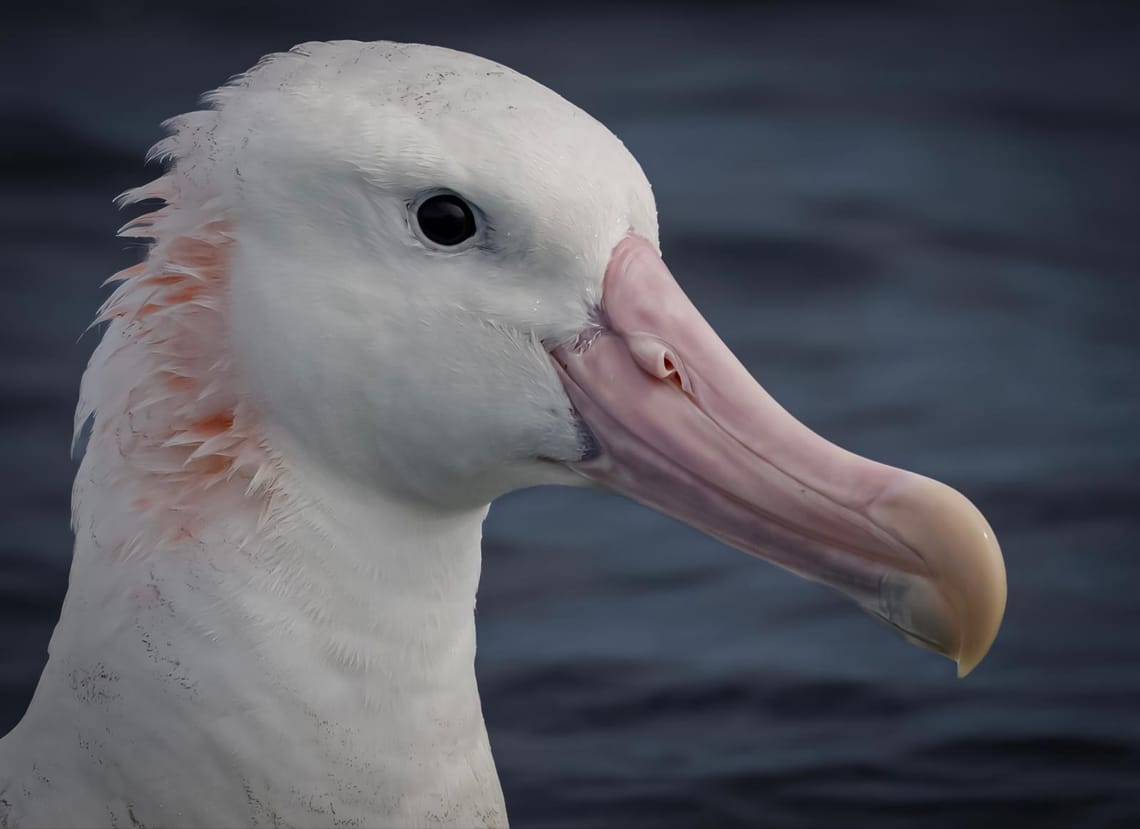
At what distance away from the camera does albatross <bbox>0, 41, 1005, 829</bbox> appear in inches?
81.4

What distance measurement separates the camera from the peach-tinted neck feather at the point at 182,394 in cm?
217

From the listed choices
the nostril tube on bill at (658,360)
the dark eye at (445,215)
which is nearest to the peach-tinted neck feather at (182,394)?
the dark eye at (445,215)

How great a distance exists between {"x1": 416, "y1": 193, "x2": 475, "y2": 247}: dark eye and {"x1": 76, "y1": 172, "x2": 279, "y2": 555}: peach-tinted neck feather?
27 centimetres

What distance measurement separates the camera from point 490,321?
6.87ft

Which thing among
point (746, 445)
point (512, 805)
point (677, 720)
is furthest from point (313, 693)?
point (677, 720)

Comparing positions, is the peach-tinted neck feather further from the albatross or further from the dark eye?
the dark eye

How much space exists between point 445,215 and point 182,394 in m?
0.41

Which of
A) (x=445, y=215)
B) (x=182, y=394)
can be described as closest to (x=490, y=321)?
(x=445, y=215)

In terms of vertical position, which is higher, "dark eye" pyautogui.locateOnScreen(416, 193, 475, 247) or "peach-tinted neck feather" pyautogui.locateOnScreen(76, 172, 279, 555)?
"dark eye" pyautogui.locateOnScreen(416, 193, 475, 247)

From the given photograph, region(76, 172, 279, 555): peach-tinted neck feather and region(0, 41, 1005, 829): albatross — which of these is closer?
Result: region(0, 41, 1005, 829): albatross

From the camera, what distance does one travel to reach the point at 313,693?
7.41ft

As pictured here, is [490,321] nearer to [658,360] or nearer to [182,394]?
[658,360]

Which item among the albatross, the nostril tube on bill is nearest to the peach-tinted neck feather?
the albatross

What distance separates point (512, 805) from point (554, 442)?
2017mm
